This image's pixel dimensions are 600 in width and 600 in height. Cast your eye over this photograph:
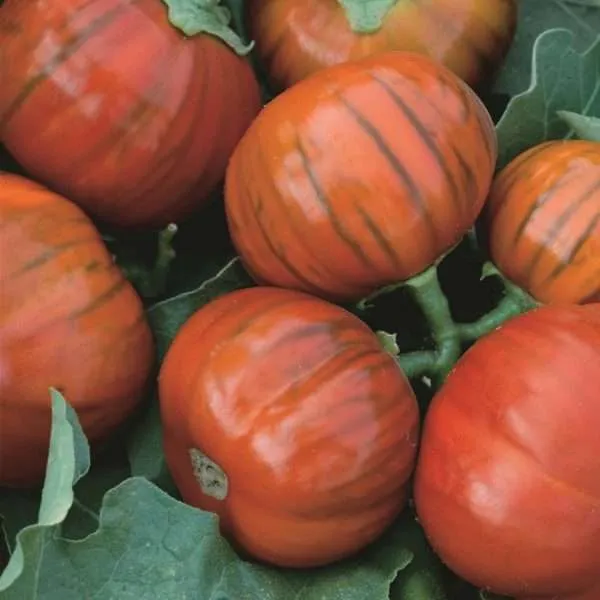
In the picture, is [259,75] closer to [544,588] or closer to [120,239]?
[120,239]

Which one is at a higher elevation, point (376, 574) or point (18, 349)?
point (18, 349)

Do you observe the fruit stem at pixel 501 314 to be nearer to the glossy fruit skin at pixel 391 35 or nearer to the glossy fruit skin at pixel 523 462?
the glossy fruit skin at pixel 523 462

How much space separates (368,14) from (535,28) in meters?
0.22

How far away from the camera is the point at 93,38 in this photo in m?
0.72

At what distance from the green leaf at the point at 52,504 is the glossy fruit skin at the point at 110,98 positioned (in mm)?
169

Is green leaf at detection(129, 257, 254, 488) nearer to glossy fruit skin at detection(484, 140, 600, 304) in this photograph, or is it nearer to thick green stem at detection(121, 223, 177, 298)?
thick green stem at detection(121, 223, 177, 298)

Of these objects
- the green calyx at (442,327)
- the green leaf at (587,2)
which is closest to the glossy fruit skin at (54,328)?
the green calyx at (442,327)

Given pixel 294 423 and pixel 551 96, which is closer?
pixel 294 423

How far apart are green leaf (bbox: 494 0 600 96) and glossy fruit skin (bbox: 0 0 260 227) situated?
247 mm

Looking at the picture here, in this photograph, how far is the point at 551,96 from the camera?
0.85 metres

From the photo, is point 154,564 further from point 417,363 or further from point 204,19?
point 204,19

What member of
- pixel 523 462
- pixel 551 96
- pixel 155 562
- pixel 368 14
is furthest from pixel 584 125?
pixel 155 562

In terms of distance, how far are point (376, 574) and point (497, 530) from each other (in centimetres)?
9

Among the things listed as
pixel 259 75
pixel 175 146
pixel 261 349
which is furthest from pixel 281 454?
pixel 259 75
